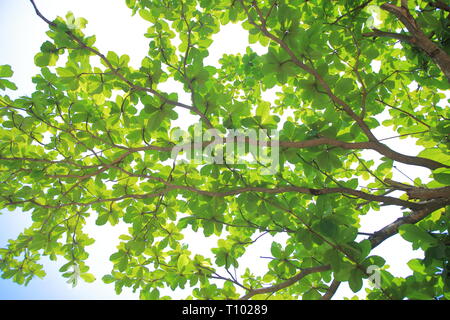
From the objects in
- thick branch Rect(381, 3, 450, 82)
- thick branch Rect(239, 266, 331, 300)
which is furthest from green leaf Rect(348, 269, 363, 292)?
thick branch Rect(381, 3, 450, 82)

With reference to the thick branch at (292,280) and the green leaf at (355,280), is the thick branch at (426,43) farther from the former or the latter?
the thick branch at (292,280)

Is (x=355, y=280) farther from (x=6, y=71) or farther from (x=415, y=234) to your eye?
(x=6, y=71)

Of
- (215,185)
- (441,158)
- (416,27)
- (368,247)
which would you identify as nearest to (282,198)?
(215,185)

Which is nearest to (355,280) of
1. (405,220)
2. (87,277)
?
(405,220)

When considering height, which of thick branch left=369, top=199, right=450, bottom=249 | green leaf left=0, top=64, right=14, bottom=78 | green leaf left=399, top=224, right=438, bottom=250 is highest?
green leaf left=0, top=64, right=14, bottom=78

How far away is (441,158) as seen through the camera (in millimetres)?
1803

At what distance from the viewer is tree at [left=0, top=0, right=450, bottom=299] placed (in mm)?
1547

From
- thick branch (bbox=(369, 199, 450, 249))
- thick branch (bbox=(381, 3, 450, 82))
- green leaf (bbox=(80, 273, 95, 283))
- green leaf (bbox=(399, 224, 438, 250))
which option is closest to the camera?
green leaf (bbox=(399, 224, 438, 250))

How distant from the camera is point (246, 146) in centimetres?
170

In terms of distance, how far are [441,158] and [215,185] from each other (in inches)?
62.2

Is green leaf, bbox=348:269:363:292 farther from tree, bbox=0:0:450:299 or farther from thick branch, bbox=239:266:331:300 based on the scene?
thick branch, bbox=239:266:331:300

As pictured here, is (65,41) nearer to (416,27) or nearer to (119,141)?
(119,141)

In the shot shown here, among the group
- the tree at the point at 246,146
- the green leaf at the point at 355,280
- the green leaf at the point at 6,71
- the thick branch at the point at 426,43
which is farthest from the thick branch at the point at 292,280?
the green leaf at the point at 6,71
